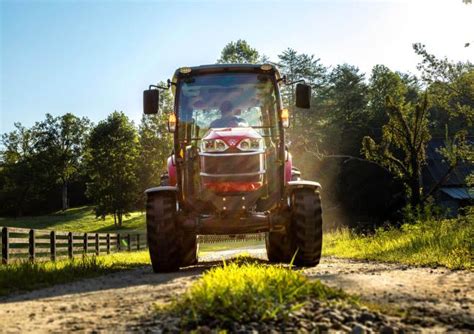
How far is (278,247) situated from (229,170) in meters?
2.66

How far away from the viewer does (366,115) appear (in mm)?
49844

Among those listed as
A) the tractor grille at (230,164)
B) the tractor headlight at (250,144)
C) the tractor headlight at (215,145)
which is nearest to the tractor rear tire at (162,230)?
the tractor grille at (230,164)

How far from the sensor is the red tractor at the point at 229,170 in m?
7.43

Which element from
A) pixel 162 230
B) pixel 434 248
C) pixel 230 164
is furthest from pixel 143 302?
pixel 434 248

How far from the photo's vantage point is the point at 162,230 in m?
7.52

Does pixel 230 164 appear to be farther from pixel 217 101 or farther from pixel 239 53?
pixel 239 53

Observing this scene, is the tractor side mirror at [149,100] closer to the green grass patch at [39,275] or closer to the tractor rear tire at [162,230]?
the tractor rear tire at [162,230]

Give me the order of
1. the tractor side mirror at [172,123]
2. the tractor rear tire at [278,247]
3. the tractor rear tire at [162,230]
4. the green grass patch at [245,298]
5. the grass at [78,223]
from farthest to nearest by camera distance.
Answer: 1. the grass at [78,223]
2. the tractor rear tire at [278,247]
3. the tractor side mirror at [172,123]
4. the tractor rear tire at [162,230]
5. the green grass patch at [245,298]

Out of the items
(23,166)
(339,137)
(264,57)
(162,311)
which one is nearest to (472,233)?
(162,311)

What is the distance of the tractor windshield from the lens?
821 cm

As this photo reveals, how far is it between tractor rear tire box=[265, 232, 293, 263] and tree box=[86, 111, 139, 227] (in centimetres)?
3809

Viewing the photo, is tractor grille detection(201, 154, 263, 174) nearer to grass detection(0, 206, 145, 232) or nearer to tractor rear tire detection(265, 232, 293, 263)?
tractor rear tire detection(265, 232, 293, 263)

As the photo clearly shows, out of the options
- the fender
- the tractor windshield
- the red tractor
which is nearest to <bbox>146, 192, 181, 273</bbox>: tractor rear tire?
the red tractor

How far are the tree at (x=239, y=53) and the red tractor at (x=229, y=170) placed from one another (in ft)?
128
